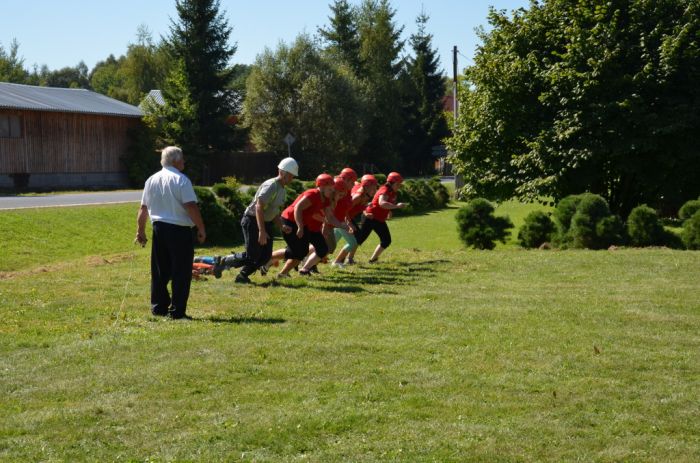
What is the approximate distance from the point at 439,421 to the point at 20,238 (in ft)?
60.5

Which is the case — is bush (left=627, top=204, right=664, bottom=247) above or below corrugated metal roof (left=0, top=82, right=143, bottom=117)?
below

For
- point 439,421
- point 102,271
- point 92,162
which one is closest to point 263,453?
point 439,421

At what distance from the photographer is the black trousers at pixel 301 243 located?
14750 mm

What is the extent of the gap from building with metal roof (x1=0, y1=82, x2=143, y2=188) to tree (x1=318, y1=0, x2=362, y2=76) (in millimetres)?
32702

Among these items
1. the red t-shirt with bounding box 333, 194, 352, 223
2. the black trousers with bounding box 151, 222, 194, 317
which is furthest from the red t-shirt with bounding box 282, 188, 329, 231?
the black trousers with bounding box 151, 222, 194, 317

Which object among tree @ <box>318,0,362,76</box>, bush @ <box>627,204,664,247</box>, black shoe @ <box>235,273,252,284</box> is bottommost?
black shoe @ <box>235,273,252,284</box>

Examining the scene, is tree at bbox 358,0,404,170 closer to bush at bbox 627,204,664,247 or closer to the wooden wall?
the wooden wall

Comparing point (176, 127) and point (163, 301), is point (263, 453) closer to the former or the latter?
point (163, 301)

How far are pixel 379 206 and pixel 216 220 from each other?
8.25m

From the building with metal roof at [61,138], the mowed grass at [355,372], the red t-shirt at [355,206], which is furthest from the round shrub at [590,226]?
the building with metal roof at [61,138]

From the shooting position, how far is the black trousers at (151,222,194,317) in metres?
10.6

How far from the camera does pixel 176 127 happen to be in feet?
174

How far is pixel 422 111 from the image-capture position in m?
78.1

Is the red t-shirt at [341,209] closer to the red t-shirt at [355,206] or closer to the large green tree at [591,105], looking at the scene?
the red t-shirt at [355,206]
